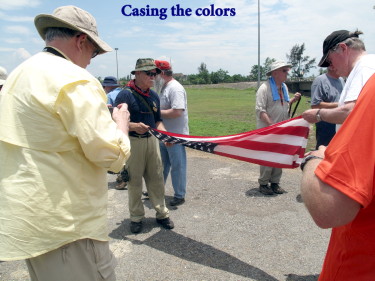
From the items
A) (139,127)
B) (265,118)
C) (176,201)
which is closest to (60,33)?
(139,127)

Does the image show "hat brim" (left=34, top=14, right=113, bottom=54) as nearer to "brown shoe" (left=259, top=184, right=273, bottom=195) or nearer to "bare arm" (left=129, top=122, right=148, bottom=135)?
"bare arm" (left=129, top=122, right=148, bottom=135)

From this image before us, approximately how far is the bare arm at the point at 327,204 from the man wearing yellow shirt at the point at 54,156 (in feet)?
3.36

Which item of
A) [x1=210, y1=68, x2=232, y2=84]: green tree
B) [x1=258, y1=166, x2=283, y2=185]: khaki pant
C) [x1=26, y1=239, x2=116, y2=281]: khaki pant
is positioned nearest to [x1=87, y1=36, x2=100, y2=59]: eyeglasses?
[x1=26, y1=239, x2=116, y2=281]: khaki pant

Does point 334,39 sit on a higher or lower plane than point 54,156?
higher

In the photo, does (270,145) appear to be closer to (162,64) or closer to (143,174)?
(143,174)

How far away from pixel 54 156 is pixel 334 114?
101 inches

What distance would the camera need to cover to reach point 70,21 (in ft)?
5.58

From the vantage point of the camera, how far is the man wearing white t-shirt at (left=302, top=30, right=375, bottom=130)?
8.38 feet

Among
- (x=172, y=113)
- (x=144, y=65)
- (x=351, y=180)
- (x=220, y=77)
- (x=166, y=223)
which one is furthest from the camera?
(x=220, y=77)

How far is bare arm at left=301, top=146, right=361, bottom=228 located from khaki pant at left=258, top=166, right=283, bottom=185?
414 cm

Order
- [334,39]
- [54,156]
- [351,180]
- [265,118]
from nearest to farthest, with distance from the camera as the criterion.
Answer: [351,180], [54,156], [334,39], [265,118]

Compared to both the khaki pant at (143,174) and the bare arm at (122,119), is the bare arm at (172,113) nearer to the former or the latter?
the khaki pant at (143,174)

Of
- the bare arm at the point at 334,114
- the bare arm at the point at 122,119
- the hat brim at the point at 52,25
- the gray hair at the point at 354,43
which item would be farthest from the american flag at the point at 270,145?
the hat brim at the point at 52,25

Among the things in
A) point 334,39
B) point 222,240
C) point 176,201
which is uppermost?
point 334,39
